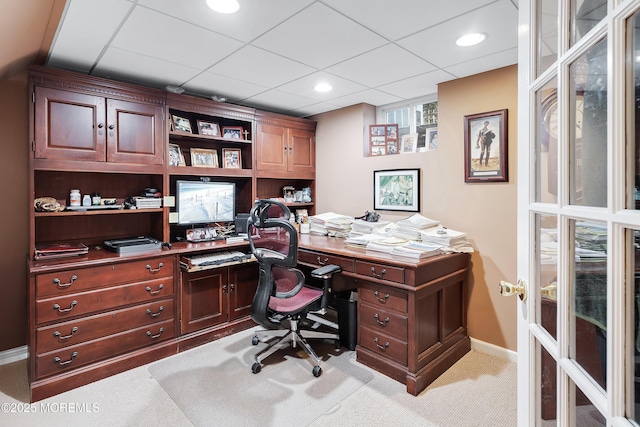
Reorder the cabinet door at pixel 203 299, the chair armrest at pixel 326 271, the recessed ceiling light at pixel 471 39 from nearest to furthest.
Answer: the recessed ceiling light at pixel 471 39 < the chair armrest at pixel 326 271 < the cabinet door at pixel 203 299

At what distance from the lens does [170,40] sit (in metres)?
2.07

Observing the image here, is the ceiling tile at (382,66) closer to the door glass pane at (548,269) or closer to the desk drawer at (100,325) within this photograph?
the door glass pane at (548,269)

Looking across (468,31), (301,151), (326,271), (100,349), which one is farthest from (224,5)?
(100,349)

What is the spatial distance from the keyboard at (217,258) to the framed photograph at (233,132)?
119 cm

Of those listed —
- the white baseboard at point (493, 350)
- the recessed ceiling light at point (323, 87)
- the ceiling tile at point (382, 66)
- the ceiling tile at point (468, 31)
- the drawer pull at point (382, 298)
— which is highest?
the recessed ceiling light at point (323, 87)

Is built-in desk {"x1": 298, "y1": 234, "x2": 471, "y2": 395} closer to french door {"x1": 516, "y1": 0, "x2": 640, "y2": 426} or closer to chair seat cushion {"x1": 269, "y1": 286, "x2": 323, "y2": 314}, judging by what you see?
chair seat cushion {"x1": 269, "y1": 286, "x2": 323, "y2": 314}

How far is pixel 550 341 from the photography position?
2.67 ft

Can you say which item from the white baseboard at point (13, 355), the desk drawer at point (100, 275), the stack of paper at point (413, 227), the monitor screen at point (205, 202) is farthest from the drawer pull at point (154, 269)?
the stack of paper at point (413, 227)

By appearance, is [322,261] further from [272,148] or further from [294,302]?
[272,148]

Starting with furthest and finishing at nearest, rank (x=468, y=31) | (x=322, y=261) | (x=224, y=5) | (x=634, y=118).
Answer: (x=322, y=261) → (x=468, y=31) → (x=224, y=5) → (x=634, y=118)

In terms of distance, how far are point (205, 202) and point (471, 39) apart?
8.49 feet

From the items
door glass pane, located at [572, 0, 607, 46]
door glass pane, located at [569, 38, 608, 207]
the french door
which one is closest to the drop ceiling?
the french door

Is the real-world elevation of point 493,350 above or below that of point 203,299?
below

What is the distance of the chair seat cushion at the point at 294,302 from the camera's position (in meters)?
2.36
